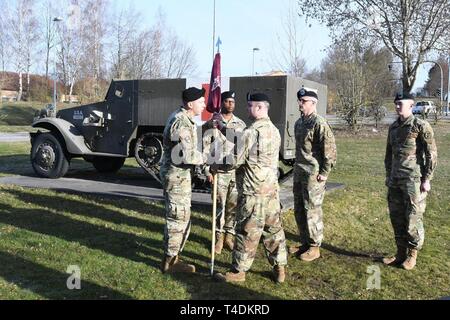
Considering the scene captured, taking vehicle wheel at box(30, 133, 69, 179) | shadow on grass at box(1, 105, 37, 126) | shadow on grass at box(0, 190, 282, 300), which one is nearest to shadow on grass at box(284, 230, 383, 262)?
shadow on grass at box(0, 190, 282, 300)

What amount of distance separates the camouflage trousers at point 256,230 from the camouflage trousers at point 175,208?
1.89 ft

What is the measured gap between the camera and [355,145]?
2072 cm

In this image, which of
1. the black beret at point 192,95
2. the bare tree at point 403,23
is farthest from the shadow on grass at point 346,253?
the bare tree at point 403,23

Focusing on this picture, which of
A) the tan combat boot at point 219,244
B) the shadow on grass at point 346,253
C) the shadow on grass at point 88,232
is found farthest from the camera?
the shadow on grass at point 346,253

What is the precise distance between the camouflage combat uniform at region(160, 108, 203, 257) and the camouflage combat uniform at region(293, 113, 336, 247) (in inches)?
51.7

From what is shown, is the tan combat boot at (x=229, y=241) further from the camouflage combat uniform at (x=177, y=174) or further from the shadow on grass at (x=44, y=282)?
the shadow on grass at (x=44, y=282)

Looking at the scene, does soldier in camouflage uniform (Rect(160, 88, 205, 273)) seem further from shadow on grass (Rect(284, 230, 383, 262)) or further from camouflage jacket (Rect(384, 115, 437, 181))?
camouflage jacket (Rect(384, 115, 437, 181))

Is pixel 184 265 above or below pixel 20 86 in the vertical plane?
below

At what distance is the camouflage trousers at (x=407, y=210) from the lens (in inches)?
226

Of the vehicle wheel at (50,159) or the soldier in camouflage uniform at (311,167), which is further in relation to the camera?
the vehicle wheel at (50,159)

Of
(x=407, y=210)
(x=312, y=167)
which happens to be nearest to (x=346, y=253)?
(x=407, y=210)
